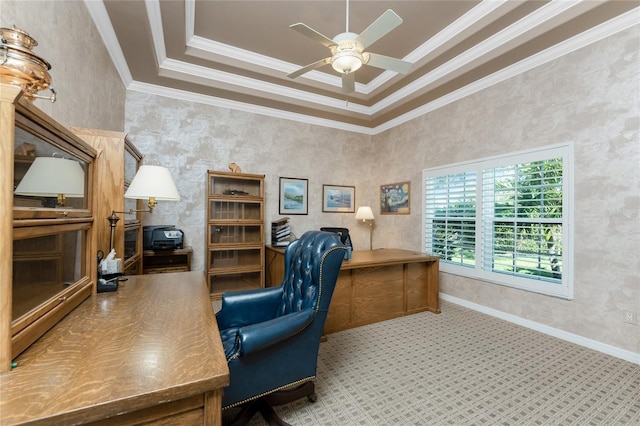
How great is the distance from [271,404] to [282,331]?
61 centimetres

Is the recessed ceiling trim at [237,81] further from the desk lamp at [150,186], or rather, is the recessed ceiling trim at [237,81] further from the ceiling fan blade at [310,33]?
the desk lamp at [150,186]

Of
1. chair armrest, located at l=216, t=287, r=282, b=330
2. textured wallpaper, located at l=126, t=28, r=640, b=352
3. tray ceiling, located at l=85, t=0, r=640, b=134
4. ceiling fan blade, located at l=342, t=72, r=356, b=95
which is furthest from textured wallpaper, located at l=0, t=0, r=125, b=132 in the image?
ceiling fan blade, located at l=342, t=72, r=356, b=95

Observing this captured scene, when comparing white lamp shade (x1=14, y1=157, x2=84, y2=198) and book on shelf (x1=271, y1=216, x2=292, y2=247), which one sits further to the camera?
book on shelf (x1=271, y1=216, x2=292, y2=247)

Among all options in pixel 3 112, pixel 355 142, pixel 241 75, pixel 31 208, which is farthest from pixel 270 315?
pixel 355 142

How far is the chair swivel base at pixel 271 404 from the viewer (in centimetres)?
156

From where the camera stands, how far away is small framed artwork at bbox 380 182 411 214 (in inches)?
186

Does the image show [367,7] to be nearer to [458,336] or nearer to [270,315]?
[270,315]

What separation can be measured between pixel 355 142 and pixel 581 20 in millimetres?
3371

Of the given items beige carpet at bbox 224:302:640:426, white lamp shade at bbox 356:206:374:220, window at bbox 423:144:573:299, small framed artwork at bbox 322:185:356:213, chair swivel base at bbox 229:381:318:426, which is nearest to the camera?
chair swivel base at bbox 229:381:318:426

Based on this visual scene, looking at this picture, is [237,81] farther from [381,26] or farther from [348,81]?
[381,26]

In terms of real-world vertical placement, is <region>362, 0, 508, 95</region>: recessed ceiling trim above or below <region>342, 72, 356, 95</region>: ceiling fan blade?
above

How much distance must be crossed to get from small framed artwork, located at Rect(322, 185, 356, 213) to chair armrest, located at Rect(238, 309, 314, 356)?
11.8 ft

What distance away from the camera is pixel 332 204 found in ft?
17.0

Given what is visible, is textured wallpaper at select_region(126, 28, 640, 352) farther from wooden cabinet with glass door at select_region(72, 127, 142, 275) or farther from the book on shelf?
wooden cabinet with glass door at select_region(72, 127, 142, 275)
